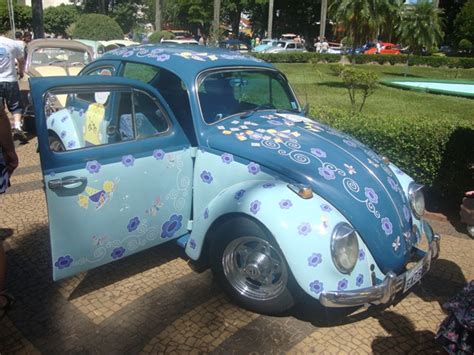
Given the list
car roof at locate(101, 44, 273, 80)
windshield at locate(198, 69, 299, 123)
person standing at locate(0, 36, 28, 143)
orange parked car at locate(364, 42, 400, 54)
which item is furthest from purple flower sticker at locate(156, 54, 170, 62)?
orange parked car at locate(364, 42, 400, 54)

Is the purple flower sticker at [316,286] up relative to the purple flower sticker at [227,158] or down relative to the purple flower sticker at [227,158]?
Result: down

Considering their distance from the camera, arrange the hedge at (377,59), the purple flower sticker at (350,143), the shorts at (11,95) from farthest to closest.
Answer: the hedge at (377,59), the shorts at (11,95), the purple flower sticker at (350,143)

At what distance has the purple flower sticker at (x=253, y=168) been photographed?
10.8ft

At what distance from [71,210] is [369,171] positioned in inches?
86.1

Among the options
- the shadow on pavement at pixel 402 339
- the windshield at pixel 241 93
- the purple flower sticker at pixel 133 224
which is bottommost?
the shadow on pavement at pixel 402 339

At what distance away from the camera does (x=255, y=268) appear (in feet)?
10.3

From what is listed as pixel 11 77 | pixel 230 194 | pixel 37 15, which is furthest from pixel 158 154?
pixel 37 15

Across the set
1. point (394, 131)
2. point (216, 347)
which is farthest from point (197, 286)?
point (394, 131)

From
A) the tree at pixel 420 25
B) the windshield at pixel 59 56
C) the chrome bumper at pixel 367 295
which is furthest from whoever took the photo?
the tree at pixel 420 25

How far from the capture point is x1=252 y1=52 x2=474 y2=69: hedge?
28191 millimetres

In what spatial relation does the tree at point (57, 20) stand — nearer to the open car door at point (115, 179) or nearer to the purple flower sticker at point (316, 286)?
the open car door at point (115, 179)

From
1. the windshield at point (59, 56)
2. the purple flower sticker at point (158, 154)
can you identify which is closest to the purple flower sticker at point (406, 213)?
the purple flower sticker at point (158, 154)

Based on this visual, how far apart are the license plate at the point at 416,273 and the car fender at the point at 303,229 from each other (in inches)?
7.0

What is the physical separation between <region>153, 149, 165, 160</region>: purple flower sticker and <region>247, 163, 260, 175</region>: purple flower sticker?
68 centimetres
